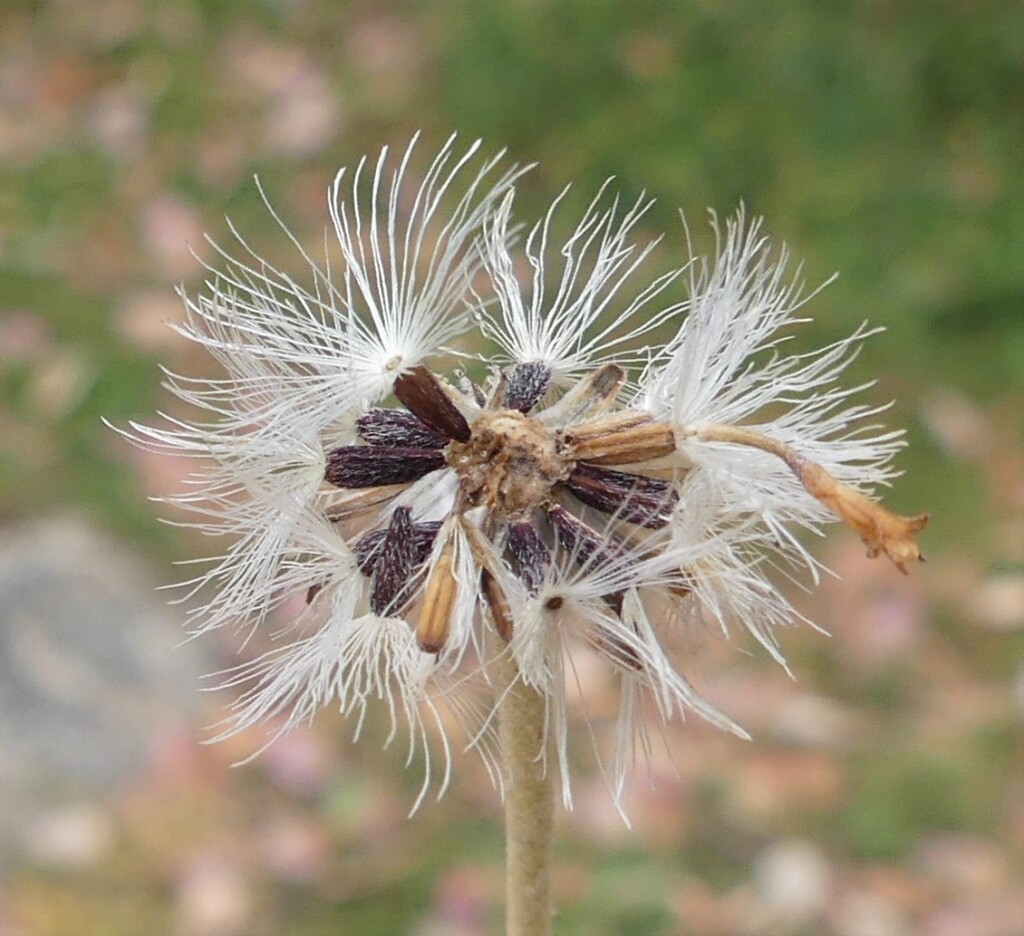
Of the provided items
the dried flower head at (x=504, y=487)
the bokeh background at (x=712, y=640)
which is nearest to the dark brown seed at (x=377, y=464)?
the dried flower head at (x=504, y=487)

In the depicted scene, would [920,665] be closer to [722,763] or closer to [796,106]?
[722,763]

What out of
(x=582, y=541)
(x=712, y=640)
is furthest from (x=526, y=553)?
(x=712, y=640)

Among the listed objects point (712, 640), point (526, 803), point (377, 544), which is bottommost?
point (526, 803)

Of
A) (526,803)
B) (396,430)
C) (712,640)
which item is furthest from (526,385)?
Answer: (712,640)

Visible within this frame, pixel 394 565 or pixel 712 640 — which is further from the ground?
pixel 712 640

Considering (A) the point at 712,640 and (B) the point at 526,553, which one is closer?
(B) the point at 526,553

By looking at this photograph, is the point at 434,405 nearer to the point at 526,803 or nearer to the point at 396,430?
the point at 396,430

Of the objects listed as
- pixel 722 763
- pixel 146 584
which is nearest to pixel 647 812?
pixel 722 763
